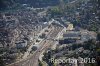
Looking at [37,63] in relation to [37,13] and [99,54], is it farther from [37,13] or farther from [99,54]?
[37,13]

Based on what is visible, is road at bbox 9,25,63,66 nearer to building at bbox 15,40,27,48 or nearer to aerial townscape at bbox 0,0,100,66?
aerial townscape at bbox 0,0,100,66

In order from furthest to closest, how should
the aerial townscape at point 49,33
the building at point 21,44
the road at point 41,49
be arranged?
the building at point 21,44 → the road at point 41,49 → the aerial townscape at point 49,33

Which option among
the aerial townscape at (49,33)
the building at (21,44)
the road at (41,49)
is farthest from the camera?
the building at (21,44)

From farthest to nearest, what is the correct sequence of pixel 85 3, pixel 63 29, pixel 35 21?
pixel 85 3, pixel 35 21, pixel 63 29

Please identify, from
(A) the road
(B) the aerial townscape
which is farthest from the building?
(A) the road

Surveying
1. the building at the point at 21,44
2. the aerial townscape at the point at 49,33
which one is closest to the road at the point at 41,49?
the aerial townscape at the point at 49,33

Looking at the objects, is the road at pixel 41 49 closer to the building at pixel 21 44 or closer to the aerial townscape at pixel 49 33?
the aerial townscape at pixel 49 33

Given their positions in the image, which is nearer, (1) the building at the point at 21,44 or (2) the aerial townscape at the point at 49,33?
(2) the aerial townscape at the point at 49,33

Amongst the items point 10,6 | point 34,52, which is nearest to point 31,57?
point 34,52
